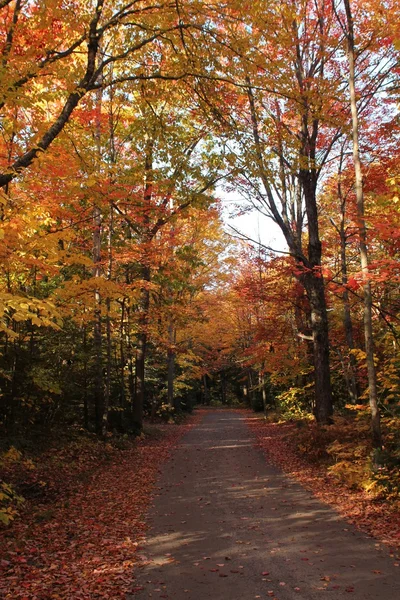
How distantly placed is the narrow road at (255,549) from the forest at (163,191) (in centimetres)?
149

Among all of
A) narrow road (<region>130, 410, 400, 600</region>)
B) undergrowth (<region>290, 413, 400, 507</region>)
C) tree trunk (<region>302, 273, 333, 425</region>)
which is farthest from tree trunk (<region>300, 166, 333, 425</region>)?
narrow road (<region>130, 410, 400, 600</region>)

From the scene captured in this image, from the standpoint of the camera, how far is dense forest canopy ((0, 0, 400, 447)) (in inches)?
291

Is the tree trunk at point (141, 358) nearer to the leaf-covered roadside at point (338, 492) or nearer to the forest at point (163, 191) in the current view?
the forest at point (163, 191)

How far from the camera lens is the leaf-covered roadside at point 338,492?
5992mm

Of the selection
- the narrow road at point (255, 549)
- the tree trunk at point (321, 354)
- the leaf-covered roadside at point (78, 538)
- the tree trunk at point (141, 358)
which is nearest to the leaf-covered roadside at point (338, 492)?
the narrow road at point (255, 549)

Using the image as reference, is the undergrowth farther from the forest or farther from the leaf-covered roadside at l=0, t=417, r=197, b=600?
the leaf-covered roadside at l=0, t=417, r=197, b=600

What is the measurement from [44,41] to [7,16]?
1111 millimetres

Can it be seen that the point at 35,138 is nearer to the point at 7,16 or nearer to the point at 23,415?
the point at 7,16

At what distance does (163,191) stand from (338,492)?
711cm

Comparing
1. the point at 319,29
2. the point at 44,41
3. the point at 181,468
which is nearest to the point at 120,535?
the point at 181,468

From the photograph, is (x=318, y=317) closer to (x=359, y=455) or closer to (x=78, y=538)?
(x=359, y=455)

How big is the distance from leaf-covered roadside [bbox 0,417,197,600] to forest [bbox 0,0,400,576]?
1.42 ft

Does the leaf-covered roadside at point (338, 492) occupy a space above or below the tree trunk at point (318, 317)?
below

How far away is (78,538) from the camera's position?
6.05 m
